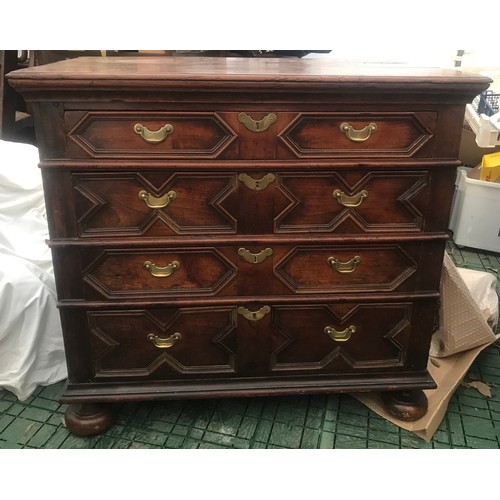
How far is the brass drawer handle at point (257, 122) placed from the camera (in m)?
1.32

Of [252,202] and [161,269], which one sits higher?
[252,202]

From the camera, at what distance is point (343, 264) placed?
1.50 meters

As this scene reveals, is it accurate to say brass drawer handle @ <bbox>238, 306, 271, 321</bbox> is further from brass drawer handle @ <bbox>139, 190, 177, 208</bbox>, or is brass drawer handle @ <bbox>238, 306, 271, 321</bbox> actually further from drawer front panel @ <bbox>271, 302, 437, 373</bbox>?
brass drawer handle @ <bbox>139, 190, 177, 208</bbox>

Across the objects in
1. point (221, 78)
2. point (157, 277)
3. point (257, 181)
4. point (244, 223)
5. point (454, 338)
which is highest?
point (221, 78)

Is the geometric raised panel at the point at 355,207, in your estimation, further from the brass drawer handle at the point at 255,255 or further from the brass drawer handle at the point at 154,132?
the brass drawer handle at the point at 154,132

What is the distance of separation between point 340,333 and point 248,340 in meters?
0.28

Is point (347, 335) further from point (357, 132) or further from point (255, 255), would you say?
point (357, 132)

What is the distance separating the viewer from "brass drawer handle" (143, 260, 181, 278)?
1459mm

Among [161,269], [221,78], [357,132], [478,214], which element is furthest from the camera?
[478,214]

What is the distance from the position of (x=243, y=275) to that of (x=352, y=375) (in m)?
0.50

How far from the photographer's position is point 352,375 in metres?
1.64

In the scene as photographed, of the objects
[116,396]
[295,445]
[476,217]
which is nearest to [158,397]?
[116,396]

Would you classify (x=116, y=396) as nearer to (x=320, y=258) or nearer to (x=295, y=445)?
(x=295, y=445)

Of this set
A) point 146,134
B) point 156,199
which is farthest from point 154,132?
point 156,199
